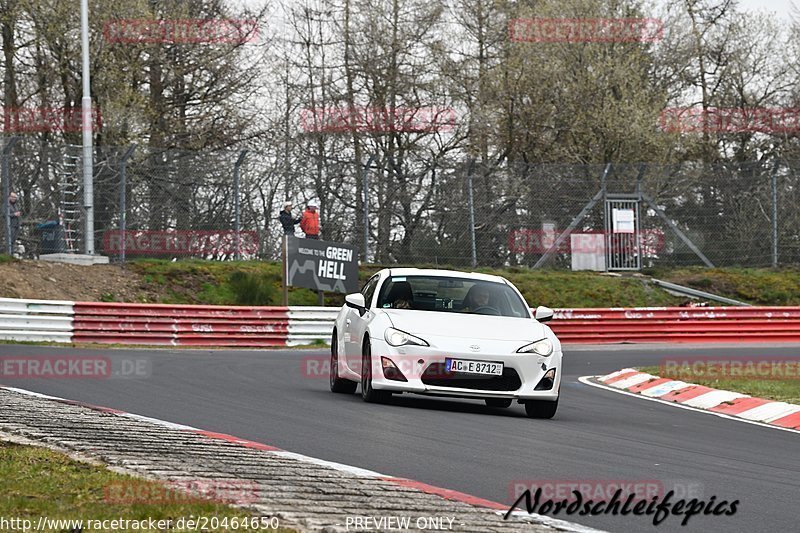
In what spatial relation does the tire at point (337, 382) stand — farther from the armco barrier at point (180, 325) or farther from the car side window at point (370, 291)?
the armco barrier at point (180, 325)

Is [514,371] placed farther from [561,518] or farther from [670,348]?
[670,348]

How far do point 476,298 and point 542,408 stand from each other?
1.45 metres

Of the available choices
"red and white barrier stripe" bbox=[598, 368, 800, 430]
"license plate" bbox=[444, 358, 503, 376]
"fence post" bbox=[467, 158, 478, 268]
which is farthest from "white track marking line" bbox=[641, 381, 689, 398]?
"fence post" bbox=[467, 158, 478, 268]

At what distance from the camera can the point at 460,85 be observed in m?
39.0

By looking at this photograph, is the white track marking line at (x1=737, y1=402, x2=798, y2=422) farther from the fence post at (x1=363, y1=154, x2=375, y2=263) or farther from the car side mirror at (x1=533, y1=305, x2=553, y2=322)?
the fence post at (x1=363, y1=154, x2=375, y2=263)

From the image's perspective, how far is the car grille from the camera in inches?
473

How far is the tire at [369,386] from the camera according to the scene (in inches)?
487

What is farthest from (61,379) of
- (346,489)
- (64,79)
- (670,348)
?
(64,79)

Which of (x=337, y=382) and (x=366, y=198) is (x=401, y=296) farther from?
(x=366, y=198)

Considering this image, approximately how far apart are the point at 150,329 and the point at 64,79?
13.1m

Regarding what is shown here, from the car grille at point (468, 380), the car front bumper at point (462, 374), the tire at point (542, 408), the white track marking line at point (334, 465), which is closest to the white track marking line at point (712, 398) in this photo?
the tire at point (542, 408)

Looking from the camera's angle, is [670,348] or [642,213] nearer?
[670,348]

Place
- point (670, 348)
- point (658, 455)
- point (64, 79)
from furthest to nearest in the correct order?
point (64, 79) < point (670, 348) < point (658, 455)

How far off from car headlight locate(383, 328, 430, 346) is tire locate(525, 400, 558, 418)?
116cm
